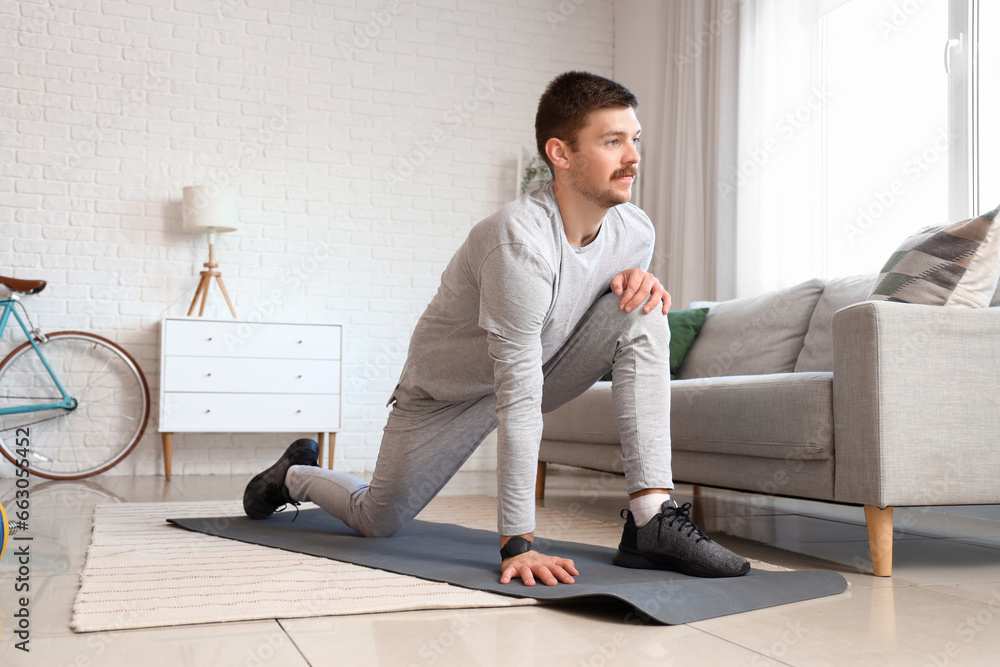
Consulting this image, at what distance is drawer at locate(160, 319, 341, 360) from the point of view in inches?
164

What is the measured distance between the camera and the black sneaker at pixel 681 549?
164 cm

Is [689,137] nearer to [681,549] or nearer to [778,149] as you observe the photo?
[778,149]

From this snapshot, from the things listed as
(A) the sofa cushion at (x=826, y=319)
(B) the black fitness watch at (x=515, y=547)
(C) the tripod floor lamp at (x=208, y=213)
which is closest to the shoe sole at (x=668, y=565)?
(B) the black fitness watch at (x=515, y=547)

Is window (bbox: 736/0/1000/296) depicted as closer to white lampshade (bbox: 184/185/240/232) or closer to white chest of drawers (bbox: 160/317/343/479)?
white chest of drawers (bbox: 160/317/343/479)

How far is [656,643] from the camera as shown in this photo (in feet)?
4.22

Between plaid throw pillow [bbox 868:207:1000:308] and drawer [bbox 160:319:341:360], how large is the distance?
9.37 feet

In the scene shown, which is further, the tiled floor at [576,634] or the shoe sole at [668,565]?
the shoe sole at [668,565]

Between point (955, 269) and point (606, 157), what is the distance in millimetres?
964

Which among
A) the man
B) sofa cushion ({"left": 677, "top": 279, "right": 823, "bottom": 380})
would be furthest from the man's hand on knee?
sofa cushion ({"left": 677, "top": 279, "right": 823, "bottom": 380})

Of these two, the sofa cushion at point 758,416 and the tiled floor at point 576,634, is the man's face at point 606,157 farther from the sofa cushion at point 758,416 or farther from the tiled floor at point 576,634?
the tiled floor at point 576,634

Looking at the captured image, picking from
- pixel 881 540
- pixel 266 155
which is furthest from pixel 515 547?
pixel 266 155

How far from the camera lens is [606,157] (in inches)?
67.8

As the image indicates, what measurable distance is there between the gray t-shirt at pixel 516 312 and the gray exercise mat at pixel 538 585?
160 millimetres

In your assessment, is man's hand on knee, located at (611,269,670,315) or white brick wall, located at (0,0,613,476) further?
white brick wall, located at (0,0,613,476)
